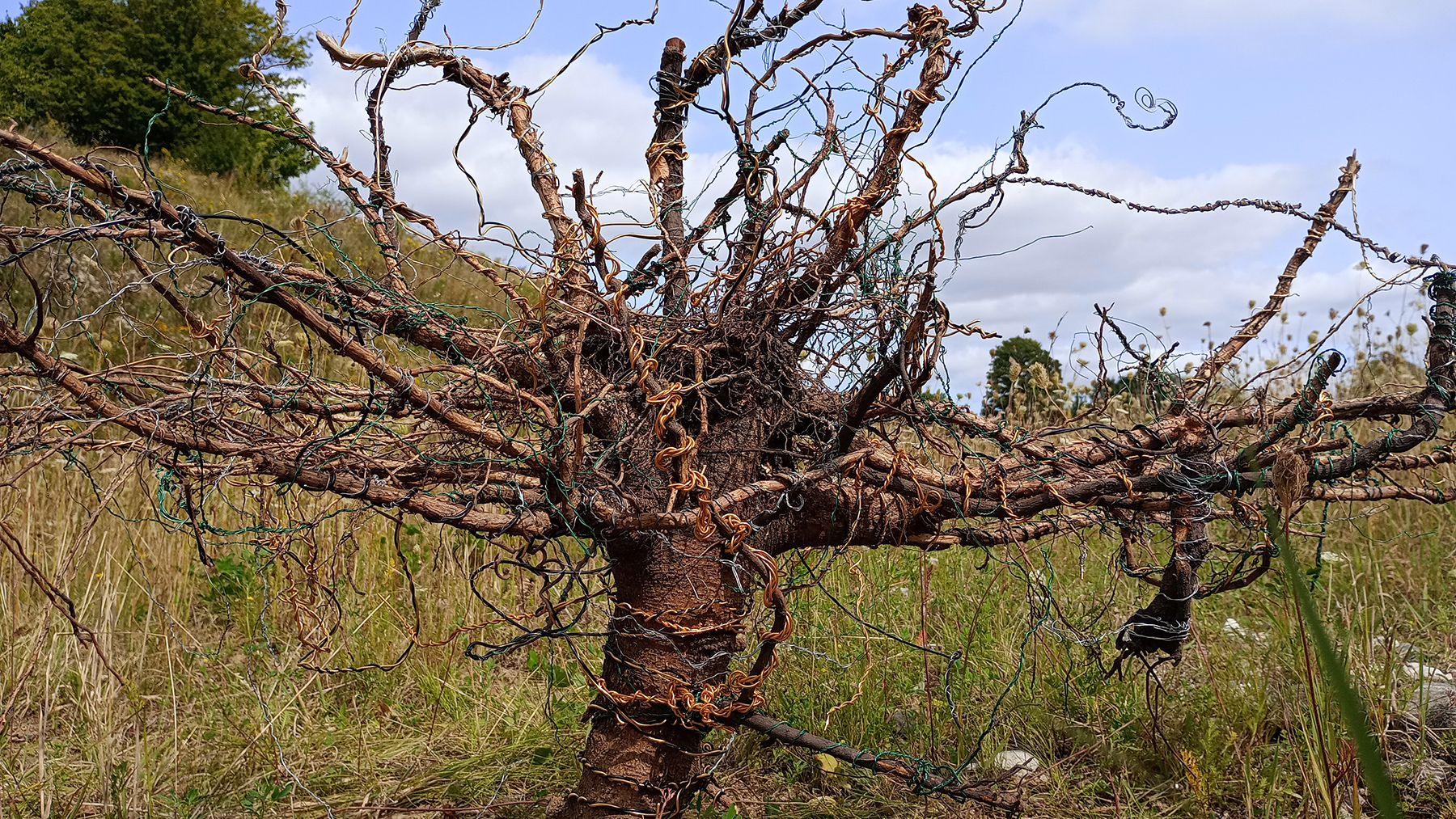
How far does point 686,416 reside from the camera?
6.82ft

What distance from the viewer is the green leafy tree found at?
16047mm

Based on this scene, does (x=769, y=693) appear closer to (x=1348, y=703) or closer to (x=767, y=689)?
(x=767, y=689)

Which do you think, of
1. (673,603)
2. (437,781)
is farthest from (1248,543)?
(437,781)

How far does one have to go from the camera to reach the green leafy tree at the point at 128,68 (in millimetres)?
16047

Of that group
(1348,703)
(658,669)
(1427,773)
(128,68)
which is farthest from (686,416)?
(128,68)

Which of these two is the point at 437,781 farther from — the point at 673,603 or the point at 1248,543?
the point at 1248,543

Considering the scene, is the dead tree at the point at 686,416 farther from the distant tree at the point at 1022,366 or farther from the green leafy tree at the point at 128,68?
the green leafy tree at the point at 128,68

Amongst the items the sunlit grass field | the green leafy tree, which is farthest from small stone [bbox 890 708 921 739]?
the green leafy tree

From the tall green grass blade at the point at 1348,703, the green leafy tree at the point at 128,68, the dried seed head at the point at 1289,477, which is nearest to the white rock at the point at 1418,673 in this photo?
the dried seed head at the point at 1289,477

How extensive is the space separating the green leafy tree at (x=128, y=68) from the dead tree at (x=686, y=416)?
15833 millimetres

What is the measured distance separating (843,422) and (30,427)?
1.51 metres

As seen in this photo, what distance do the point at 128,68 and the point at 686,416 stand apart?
1809 cm

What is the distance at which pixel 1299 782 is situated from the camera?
266 cm

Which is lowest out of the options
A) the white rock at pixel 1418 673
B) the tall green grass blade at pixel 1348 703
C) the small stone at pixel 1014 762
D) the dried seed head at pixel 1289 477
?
the small stone at pixel 1014 762
